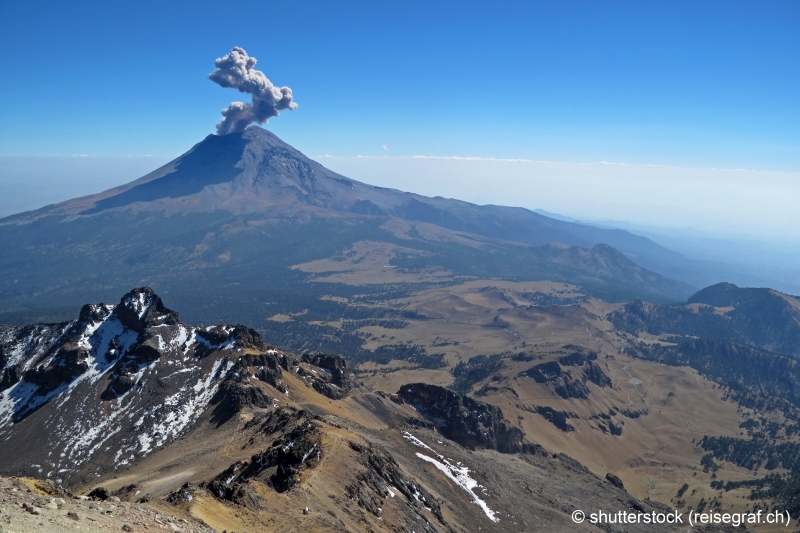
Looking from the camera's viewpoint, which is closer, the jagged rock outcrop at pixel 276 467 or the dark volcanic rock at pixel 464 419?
the jagged rock outcrop at pixel 276 467

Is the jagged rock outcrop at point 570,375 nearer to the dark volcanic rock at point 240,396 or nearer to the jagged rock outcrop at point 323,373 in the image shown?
the jagged rock outcrop at point 323,373

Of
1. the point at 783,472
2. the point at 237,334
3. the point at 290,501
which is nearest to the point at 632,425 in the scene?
the point at 783,472

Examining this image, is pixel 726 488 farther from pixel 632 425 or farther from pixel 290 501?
pixel 290 501

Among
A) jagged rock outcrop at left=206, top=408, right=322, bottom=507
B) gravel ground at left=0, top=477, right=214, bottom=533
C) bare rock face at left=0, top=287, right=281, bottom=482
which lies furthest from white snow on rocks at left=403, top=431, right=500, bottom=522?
gravel ground at left=0, top=477, right=214, bottom=533

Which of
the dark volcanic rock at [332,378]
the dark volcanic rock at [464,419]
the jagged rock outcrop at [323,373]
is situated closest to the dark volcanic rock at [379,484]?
the dark volcanic rock at [332,378]

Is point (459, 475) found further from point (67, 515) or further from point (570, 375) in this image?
point (570, 375)
